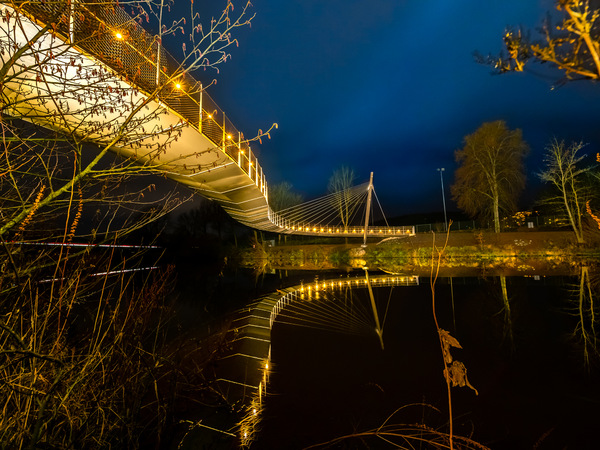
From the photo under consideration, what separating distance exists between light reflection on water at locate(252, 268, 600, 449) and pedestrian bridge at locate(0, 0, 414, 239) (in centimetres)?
242

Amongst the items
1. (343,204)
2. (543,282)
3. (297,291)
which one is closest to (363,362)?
(297,291)

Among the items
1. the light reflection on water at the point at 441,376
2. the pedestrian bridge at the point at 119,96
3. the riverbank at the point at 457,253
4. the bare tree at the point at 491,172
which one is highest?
the bare tree at the point at 491,172

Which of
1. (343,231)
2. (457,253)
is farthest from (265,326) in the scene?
(343,231)

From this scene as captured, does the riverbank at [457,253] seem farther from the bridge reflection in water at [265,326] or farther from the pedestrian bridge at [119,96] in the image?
the pedestrian bridge at [119,96]

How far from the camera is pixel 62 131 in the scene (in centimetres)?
192

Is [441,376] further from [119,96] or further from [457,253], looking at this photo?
[457,253]

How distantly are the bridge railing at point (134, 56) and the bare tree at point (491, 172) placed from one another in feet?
64.3

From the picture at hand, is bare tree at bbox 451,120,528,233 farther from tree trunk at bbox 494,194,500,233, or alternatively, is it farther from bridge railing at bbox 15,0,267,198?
bridge railing at bbox 15,0,267,198

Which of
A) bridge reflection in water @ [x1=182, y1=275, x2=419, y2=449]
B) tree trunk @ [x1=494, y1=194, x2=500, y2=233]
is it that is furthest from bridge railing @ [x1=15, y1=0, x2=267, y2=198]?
tree trunk @ [x1=494, y1=194, x2=500, y2=233]

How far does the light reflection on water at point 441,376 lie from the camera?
2.61 metres

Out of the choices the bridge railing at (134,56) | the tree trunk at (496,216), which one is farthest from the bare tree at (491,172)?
the bridge railing at (134,56)

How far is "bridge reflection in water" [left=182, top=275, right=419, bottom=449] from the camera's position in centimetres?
289

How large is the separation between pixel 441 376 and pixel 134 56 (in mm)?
4871

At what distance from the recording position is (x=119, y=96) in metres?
1.87
